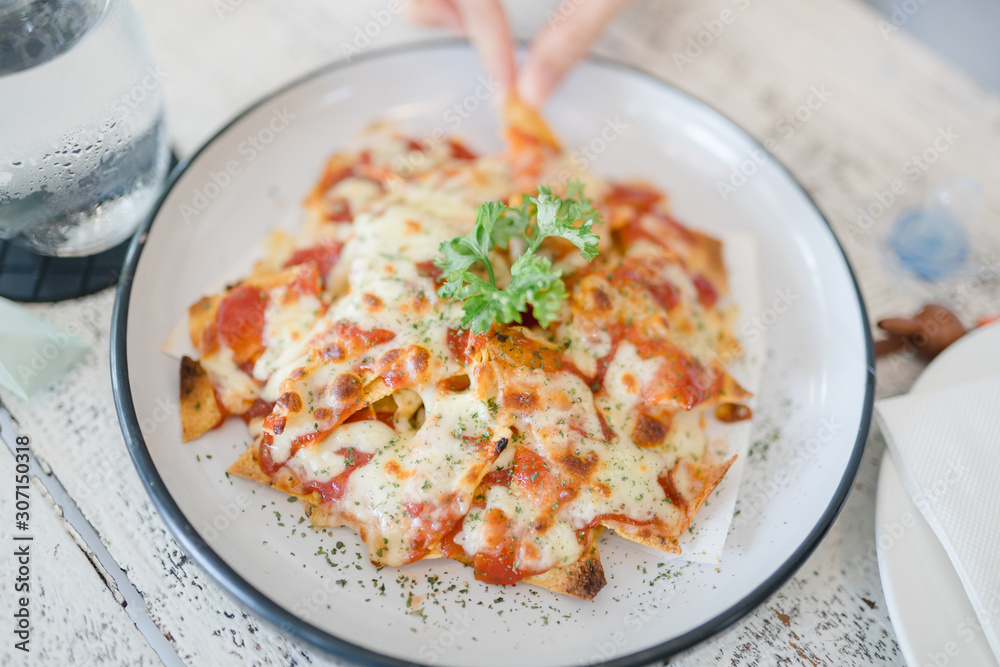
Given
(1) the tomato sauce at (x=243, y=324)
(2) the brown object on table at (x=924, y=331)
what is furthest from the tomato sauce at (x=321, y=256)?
(2) the brown object on table at (x=924, y=331)

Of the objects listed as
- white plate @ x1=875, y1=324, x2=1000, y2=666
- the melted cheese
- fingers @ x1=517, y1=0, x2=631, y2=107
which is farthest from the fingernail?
white plate @ x1=875, y1=324, x2=1000, y2=666

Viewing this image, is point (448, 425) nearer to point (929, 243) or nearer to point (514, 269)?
point (514, 269)

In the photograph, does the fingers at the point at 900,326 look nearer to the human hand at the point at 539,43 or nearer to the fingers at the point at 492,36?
the human hand at the point at 539,43

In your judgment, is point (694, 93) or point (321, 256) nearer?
point (321, 256)

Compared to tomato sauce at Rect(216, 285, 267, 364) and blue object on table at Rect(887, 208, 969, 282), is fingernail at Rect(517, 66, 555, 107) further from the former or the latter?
blue object on table at Rect(887, 208, 969, 282)

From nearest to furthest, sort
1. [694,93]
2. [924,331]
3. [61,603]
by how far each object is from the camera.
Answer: [61,603], [924,331], [694,93]

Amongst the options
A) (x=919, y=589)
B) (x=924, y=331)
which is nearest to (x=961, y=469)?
(x=919, y=589)
